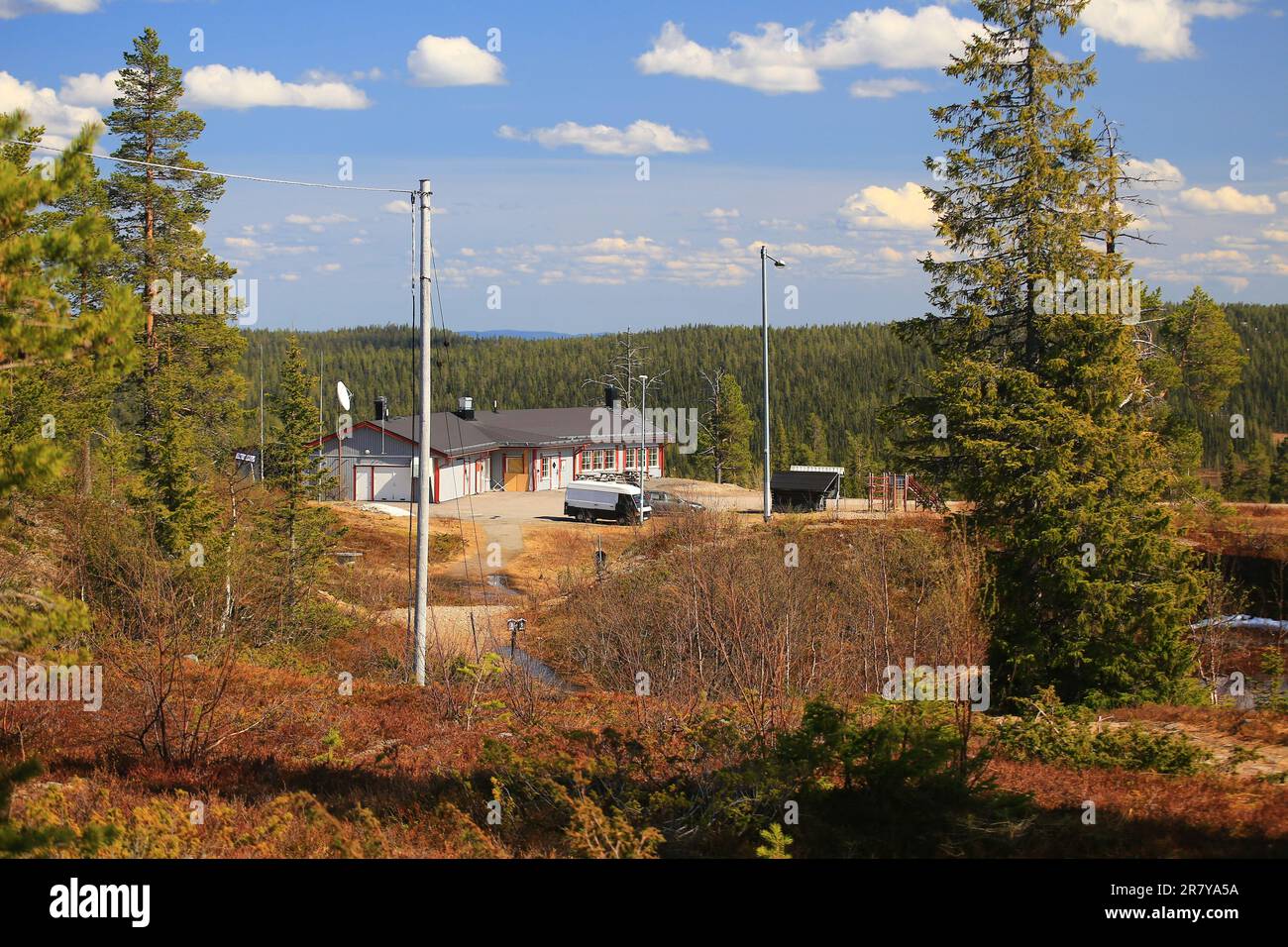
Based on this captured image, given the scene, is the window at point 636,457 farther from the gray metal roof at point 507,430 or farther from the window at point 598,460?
the window at point 598,460

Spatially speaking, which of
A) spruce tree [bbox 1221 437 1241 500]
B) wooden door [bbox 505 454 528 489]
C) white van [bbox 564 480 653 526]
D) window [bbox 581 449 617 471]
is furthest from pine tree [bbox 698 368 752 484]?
spruce tree [bbox 1221 437 1241 500]

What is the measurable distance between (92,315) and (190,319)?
2730cm

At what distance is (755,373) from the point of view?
13162 cm

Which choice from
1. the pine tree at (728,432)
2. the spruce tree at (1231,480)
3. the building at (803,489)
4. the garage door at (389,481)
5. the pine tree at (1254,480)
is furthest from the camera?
the pine tree at (1254,480)

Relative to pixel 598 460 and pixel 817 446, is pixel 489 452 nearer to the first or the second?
pixel 598 460

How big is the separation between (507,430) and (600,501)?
1743cm

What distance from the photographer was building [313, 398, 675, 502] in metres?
57.8

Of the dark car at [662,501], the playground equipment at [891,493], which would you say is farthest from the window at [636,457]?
the playground equipment at [891,493]

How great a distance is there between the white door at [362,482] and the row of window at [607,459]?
15.1 meters

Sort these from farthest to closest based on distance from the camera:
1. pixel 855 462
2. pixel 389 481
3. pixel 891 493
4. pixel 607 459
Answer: pixel 855 462 → pixel 607 459 → pixel 389 481 → pixel 891 493

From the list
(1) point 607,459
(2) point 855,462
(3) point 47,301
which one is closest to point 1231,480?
(2) point 855,462

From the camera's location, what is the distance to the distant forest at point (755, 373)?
114875 mm
